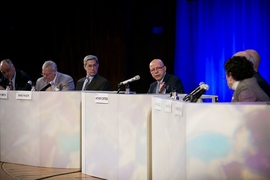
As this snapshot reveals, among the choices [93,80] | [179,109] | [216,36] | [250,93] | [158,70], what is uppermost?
[216,36]

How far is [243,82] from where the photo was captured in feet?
13.2

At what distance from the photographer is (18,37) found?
9969mm

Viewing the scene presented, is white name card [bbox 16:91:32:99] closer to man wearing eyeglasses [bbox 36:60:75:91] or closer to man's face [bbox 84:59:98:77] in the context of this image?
man wearing eyeglasses [bbox 36:60:75:91]

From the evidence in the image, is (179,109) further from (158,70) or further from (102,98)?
(158,70)

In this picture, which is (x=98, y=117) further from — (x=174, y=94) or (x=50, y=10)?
(x=50, y=10)

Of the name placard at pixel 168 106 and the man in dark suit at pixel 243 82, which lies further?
the name placard at pixel 168 106

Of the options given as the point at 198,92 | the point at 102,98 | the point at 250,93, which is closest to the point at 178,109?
the point at 198,92

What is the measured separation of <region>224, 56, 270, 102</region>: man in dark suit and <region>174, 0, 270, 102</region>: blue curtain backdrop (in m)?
3.93

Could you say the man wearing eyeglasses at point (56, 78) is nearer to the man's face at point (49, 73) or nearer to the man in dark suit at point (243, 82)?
the man's face at point (49, 73)

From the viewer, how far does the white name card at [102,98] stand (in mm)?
5375

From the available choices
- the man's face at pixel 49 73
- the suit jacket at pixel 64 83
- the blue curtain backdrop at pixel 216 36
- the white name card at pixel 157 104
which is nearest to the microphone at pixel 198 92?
the white name card at pixel 157 104

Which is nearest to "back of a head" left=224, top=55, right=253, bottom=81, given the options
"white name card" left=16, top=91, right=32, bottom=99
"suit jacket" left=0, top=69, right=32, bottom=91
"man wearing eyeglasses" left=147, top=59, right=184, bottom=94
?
"man wearing eyeglasses" left=147, top=59, right=184, bottom=94

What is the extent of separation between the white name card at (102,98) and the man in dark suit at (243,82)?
1609 millimetres

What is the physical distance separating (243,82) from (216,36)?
482 centimetres
